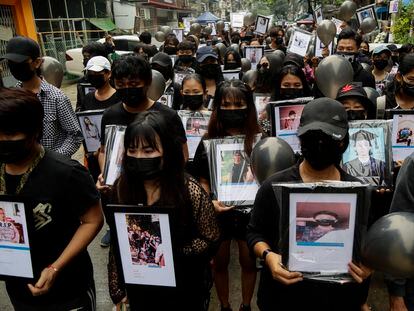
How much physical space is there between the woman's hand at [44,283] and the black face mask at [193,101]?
229 centimetres

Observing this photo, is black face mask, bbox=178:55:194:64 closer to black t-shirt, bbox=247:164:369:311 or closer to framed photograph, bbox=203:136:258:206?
framed photograph, bbox=203:136:258:206

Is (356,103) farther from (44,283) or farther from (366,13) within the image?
(366,13)

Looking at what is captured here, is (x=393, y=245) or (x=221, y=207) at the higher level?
(x=393, y=245)

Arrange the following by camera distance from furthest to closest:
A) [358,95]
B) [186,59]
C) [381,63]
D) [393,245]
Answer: [186,59], [381,63], [358,95], [393,245]

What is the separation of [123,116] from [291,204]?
1.89 meters

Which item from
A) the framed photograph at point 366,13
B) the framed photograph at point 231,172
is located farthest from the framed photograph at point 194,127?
the framed photograph at point 366,13

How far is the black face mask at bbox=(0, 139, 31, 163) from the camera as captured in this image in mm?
1719

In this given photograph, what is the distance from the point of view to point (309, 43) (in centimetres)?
717

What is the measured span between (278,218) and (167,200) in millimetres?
515

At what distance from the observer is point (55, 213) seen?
185cm

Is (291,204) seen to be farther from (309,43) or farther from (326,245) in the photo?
(309,43)

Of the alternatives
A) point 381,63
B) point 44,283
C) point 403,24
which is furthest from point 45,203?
point 403,24

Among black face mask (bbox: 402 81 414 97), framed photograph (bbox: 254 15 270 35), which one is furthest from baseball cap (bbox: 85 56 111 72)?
framed photograph (bbox: 254 15 270 35)

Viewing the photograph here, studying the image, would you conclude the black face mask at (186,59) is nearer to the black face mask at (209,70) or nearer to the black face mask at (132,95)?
the black face mask at (209,70)
